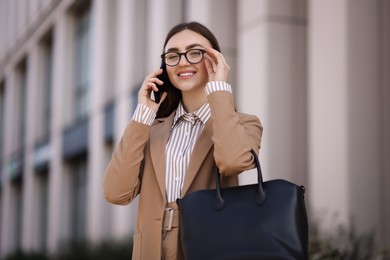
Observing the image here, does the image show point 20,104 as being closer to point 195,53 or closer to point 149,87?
point 149,87

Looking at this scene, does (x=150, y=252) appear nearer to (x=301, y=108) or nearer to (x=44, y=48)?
(x=301, y=108)

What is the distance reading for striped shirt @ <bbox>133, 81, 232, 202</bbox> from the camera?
9.09ft

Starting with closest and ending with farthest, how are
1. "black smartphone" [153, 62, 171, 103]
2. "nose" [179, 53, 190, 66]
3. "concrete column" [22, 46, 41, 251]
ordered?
"nose" [179, 53, 190, 66]
"black smartphone" [153, 62, 171, 103]
"concrete column" [22, 46, 41, 251]

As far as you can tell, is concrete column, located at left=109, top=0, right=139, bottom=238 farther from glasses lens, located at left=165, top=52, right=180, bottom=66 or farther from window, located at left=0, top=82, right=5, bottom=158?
window, located at left=0, top=82, right=5, bottom=158

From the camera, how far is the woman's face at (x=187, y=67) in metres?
2.86

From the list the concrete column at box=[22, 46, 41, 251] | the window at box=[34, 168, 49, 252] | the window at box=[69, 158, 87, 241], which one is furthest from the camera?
the concrete column at box=[22, 46, 41, 251]

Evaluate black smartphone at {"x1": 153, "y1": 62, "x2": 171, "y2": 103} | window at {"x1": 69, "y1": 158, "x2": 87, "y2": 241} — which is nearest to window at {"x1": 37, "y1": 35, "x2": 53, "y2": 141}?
window at {"x1": 69, "y1": 158, "x2": 87, "y2": 241}

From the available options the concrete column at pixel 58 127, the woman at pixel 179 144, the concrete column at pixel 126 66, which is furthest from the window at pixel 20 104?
the woman at pixel 179 144

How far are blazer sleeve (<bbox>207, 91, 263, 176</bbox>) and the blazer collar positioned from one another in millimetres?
124

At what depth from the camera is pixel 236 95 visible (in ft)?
31.8

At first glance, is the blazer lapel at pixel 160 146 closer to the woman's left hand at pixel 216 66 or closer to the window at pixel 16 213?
the woman's left hand at pixel 216 66

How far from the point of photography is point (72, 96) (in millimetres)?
19609

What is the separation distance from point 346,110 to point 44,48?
16.7 metres

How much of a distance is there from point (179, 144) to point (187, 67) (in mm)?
302
